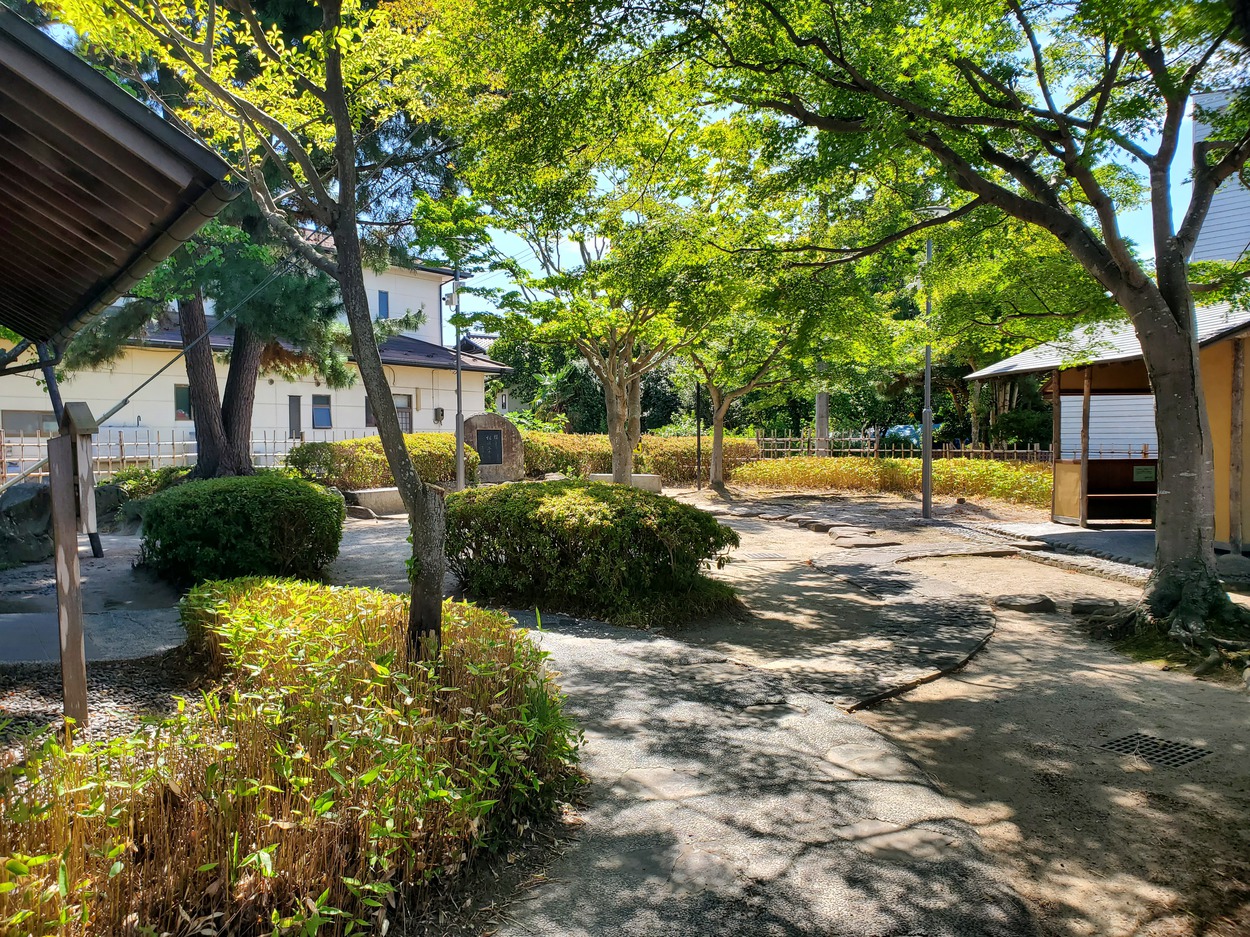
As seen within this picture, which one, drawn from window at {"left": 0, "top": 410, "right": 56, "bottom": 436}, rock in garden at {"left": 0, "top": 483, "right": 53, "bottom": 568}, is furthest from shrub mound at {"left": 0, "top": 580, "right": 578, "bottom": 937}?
window at {"left": 0, "top": 410, "right": 56, "bottom": 436}

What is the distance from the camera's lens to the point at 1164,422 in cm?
744

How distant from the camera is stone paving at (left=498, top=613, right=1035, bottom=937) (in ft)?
9.14

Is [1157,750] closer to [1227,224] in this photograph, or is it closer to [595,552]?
[595,552]

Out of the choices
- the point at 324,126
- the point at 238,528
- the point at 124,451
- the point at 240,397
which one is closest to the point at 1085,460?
the point at 324,126

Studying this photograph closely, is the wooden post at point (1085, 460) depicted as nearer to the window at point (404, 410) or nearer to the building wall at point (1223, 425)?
the building wall at point (1223, 425)

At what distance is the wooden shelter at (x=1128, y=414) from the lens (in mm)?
10977

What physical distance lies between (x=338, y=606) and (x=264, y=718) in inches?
76.8

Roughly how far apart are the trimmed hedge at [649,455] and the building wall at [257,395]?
526 centimetres

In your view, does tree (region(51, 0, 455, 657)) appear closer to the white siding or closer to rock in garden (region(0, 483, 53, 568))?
rock in garden (region(0, 483, 53, 568))

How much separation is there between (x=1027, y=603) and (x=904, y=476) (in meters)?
13.9

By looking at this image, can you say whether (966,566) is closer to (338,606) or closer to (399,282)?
(338,606)

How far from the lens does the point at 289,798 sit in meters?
2.61

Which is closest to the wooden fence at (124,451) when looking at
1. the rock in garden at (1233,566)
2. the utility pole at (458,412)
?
the utility pole at (458,412)

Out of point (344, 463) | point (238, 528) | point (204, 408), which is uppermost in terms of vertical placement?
point (204, 408)
